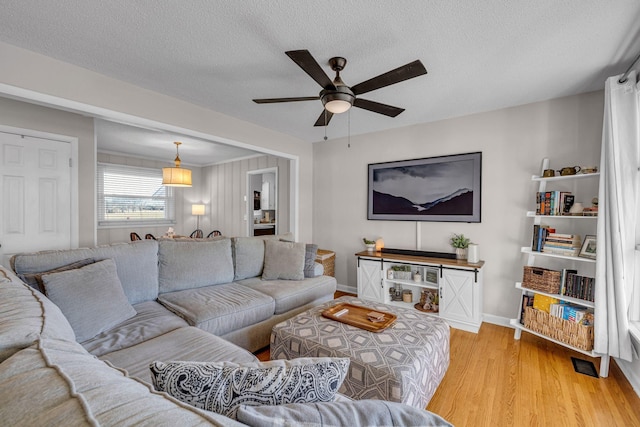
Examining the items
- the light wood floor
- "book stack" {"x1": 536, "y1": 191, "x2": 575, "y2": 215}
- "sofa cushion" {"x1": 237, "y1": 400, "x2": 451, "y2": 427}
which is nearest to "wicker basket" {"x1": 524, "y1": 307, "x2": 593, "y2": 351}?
the light wood floor

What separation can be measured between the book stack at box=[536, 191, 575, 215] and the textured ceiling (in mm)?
1012

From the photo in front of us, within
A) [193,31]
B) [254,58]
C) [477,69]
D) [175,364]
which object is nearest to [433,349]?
[175,364]

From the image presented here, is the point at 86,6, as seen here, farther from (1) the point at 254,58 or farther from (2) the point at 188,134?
(2) the point at 188,134

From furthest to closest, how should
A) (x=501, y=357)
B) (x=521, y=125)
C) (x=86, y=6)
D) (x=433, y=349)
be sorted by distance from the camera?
1. (x=521, y=125)
2. (x=501, y=357)
3. (x=433, y=349)
4. (x=86, y=6)

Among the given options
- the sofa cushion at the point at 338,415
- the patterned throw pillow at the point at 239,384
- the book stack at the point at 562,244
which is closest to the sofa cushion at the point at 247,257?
the patterned throw pillow at the point at 239,384

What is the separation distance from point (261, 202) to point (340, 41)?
563 centimetres

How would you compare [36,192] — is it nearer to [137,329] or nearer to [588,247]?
[137,329]

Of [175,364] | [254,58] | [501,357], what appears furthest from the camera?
[501,357]

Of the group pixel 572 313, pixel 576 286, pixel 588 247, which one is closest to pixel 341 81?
pixel 588 247

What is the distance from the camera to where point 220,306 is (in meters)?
2.29

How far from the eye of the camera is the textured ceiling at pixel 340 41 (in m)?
1.69

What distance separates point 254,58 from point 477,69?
6.03ft

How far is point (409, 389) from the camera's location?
154 cm

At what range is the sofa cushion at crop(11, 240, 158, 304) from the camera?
6.43ft
